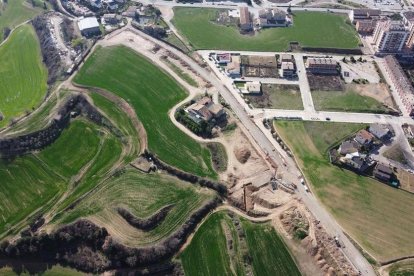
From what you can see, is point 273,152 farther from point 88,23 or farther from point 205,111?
point 88,23

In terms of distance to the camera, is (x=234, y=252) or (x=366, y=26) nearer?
(x=234, y=252)

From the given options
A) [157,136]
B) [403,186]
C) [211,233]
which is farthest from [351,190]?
[157,136]

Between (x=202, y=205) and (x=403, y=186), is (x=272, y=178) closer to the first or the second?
(x=202, y=205)

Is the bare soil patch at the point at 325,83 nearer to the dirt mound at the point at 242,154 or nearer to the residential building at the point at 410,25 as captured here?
the residential building at the point at 410,25

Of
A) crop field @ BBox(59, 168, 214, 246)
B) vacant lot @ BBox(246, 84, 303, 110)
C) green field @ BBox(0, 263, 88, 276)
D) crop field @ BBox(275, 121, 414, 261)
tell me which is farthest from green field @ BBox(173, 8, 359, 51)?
green field @ BBox(0, 263, 88, 276)

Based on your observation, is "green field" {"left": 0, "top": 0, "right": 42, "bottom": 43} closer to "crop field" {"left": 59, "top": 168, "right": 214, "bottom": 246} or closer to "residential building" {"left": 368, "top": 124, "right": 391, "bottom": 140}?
"crop field" {"left": 59, "top": 168, "right": 214, "bottom": 246}

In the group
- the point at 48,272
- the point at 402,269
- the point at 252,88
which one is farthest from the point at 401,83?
the point at 48,272

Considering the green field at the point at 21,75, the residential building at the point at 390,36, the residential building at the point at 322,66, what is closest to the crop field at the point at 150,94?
the green field at the point at 21,75
